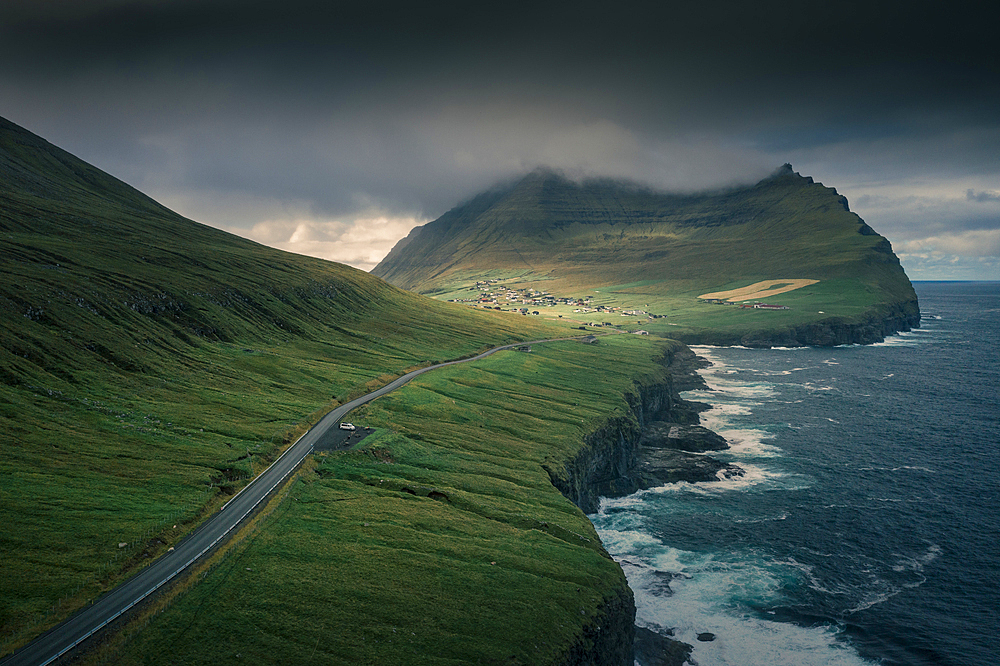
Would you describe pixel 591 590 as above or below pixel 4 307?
below

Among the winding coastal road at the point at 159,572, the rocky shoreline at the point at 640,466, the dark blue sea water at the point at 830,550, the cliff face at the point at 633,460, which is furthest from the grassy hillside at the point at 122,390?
the dark blue sea water at the point at 830,550

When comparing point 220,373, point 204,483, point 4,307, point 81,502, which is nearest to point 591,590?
point 204,483

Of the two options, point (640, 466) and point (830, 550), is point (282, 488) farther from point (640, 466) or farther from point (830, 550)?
point (830, 550)

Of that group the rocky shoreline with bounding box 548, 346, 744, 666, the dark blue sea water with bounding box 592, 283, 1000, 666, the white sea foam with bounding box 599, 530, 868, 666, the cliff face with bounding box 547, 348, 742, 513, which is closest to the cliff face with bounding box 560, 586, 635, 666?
the rocky shoreline with bounding box 548, 346, 744, 666

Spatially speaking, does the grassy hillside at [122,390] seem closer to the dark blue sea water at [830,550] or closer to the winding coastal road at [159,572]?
the winding coastal road at [159,572]

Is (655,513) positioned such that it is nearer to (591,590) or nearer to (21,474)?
(591,590)

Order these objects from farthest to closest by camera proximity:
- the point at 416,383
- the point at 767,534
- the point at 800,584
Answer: the point at 416,383, the point at 767,534, the point at 800,584

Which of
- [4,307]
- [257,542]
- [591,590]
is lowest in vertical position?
[591,590]

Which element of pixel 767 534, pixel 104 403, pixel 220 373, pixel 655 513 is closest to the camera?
pixel 104 403

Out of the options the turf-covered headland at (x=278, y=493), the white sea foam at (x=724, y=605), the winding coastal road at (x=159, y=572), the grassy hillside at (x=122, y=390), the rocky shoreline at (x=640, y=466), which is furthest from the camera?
the white sea foam at (x=724, y=605)
